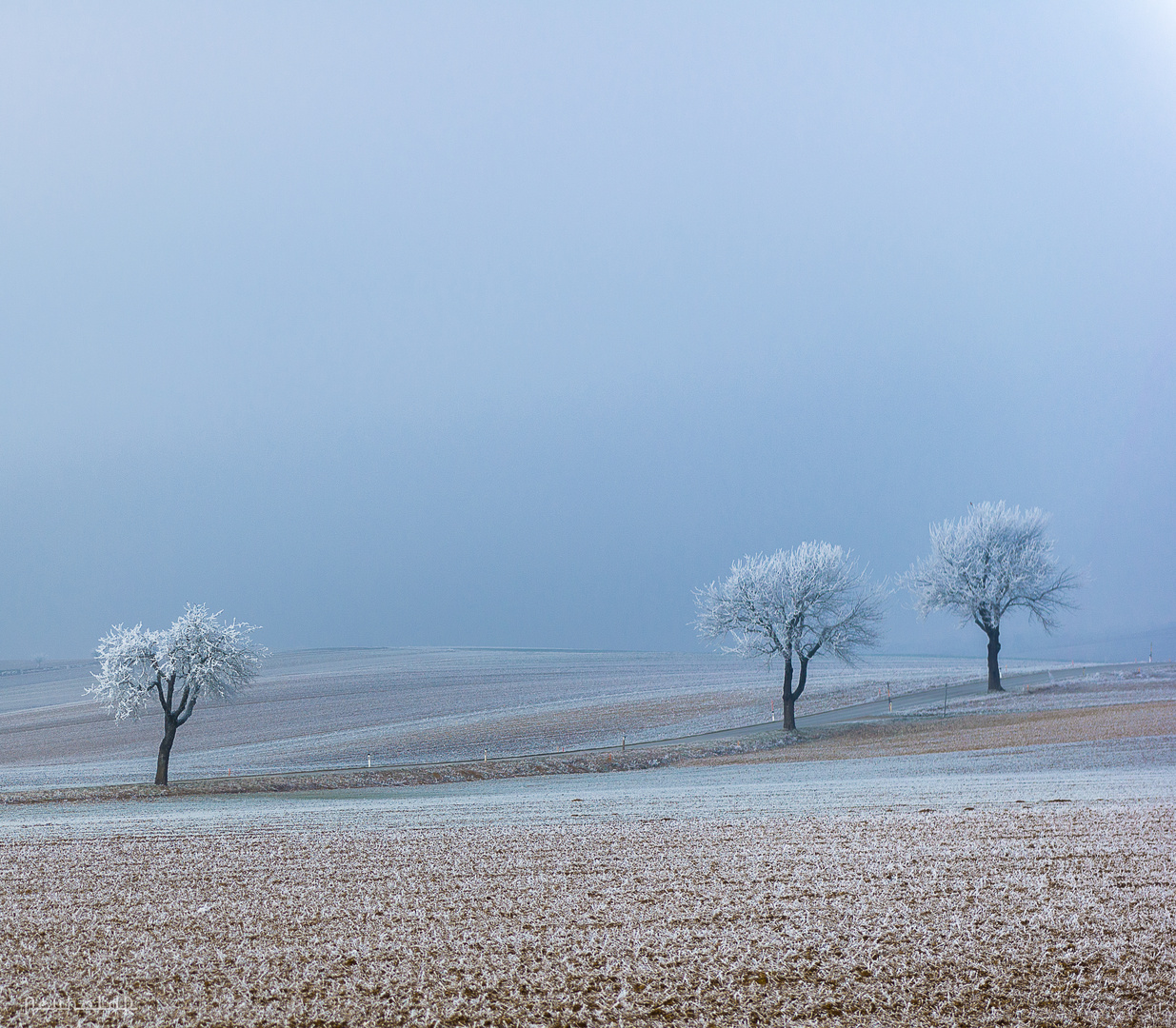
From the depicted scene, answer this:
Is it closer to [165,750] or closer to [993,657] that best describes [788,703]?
[993,657]

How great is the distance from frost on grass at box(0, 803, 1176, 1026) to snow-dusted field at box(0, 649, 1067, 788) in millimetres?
35179

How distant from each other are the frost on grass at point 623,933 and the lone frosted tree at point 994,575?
2341 inches

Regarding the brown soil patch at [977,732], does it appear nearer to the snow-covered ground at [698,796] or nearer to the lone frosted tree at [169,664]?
the snow-covered ground at [698,796]

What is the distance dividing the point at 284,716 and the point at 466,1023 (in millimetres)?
69103

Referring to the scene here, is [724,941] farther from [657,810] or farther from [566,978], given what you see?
[657,810]

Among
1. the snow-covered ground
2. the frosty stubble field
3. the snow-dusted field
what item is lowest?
the snow-dusted field

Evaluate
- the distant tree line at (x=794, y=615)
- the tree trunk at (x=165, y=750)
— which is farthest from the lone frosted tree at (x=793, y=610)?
the tree trunk at (x=165, y=750)

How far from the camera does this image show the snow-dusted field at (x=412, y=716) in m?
50.5

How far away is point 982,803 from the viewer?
1903cm

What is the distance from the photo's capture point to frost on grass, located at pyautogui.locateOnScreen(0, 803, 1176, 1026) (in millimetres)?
7707

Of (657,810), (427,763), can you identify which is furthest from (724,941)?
(427,763)

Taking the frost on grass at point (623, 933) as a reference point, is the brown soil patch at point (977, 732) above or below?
below

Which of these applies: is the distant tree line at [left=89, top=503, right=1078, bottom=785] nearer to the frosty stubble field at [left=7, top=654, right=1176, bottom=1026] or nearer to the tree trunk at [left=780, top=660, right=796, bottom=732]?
the tree trunk at [left=780, top=660, right=796, bottom=732]

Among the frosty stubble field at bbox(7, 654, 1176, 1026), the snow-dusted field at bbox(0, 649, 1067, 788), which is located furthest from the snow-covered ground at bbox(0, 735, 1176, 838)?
the snow-dusted field at bbox(0, 649, 1067, 788)
